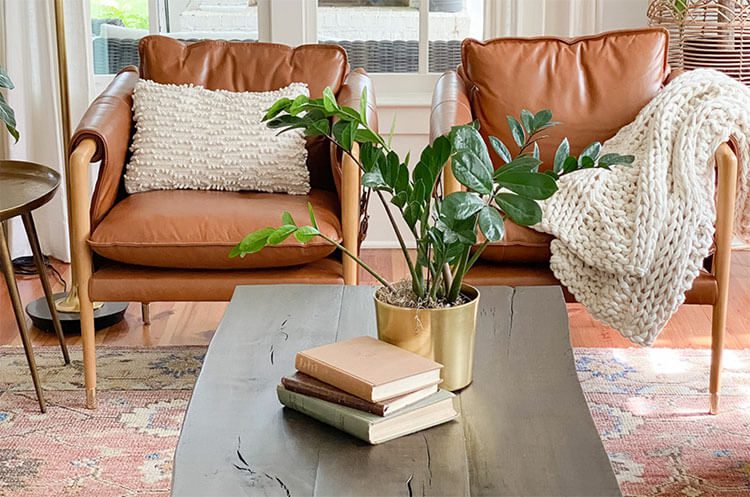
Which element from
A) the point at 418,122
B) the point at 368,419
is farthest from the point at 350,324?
the point at 418,122

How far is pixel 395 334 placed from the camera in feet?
5.45

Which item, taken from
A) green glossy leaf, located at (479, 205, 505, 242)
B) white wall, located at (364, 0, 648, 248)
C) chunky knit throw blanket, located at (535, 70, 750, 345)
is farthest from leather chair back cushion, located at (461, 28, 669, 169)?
green glossy leaf, located at (479, 205, 505, 242)

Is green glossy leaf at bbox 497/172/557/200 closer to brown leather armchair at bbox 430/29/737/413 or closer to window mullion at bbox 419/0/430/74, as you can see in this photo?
brown leather armchair at bbox 430/29/737/413

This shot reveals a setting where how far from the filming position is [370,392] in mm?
1527

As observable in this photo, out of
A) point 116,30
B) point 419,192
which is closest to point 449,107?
point 419,192

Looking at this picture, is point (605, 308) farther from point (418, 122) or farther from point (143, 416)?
point (418, 122)

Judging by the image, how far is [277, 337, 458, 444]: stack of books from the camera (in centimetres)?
153

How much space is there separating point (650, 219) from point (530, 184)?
3.63ft

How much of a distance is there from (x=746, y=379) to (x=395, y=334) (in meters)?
1.57

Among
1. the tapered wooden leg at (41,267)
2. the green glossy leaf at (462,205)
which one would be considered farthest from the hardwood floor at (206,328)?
the green glossy leaf at (462,205)

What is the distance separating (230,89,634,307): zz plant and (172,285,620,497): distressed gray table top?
0.68ft

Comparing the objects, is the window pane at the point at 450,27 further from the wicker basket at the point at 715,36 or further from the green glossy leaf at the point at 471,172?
the green glossy leaf at the point at 471,172

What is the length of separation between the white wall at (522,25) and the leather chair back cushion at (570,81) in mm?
824

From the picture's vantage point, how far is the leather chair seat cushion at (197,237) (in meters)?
2.62
